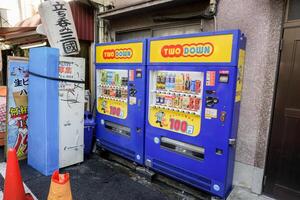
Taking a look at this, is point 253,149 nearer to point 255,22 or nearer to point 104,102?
point 255,22

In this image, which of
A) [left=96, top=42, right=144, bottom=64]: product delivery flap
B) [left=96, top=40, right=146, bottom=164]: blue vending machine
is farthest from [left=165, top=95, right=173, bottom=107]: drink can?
[left=96, top=42, right=144, bottom=64]: product delivery flap

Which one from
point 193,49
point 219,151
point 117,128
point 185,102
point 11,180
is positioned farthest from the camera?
point 117,128

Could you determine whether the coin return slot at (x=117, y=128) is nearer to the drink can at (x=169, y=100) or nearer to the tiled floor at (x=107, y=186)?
the tiled floor at (x=107, y=186)

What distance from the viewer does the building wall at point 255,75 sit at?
8.48 feet

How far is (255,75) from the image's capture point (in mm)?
2717

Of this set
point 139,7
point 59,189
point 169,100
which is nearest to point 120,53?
point 139,7

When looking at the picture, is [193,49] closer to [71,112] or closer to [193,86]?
[193,86]

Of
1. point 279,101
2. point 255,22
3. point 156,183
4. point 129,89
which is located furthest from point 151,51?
point 156,183

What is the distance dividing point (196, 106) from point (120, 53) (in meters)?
1.70

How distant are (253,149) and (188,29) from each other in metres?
2.19

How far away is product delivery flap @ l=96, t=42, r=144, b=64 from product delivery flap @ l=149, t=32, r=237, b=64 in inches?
9.9

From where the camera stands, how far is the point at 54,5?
356cm

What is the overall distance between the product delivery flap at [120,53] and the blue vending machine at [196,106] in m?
0.24

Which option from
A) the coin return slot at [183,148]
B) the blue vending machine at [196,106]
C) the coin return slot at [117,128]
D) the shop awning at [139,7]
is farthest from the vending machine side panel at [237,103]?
the coin return slot at [117,128]
